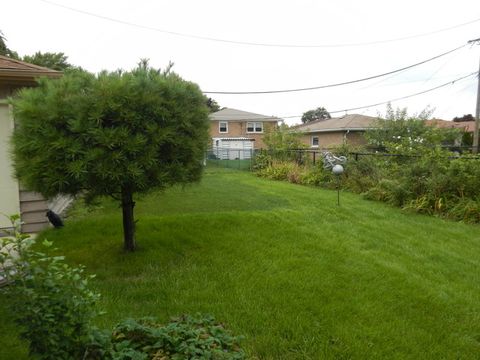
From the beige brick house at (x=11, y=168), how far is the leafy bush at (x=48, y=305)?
413cm

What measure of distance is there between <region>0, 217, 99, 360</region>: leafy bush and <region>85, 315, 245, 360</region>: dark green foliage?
0.23 meters

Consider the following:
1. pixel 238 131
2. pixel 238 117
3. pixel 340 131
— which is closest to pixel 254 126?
pixel 238 131

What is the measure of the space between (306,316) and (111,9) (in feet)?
46.9

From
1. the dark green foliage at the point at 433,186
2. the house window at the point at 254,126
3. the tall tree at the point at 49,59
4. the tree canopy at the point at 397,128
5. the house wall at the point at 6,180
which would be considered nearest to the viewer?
A: the house wall at the point at 6,180

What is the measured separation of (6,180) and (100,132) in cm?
318

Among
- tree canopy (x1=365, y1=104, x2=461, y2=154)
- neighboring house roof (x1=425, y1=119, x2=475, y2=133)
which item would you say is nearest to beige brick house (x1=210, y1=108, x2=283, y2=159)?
neighboring house roof (x1=425, y1=119, x2=475, y2=133)

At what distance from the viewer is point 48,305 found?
1.89 meters

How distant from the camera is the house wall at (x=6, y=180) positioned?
573 cm

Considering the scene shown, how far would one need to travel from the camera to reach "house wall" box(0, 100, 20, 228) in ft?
18.8

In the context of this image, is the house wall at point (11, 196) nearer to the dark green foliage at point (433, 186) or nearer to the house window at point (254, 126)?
the dark green foliage at point (433, 186)

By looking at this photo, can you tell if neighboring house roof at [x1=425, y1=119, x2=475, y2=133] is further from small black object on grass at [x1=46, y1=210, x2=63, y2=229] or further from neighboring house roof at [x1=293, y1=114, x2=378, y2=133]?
small black object on grass at [x1=46, y1=210, x2=63, y2=229]

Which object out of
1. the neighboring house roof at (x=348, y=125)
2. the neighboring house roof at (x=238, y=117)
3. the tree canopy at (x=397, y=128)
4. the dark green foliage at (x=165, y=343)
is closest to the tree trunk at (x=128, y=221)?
→ the dark green foliage at (x=165, y=343)

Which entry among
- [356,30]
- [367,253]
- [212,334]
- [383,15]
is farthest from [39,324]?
[356,30]

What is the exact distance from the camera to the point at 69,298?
6.41ft
